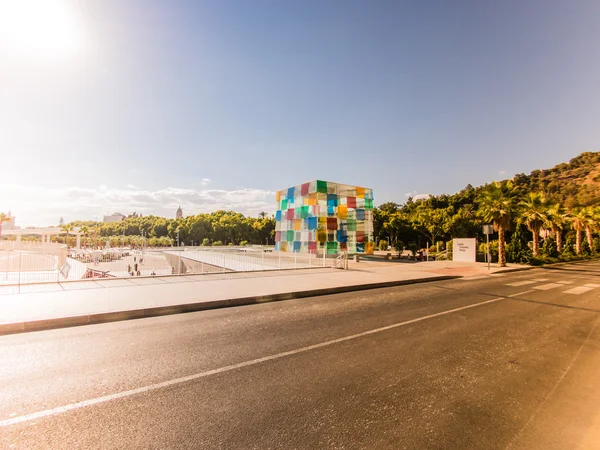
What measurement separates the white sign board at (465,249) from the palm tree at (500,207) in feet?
8.41

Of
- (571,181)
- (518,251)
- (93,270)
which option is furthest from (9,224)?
(571,181)

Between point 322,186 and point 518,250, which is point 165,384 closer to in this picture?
point 518,250

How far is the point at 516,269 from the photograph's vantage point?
22.1 meters

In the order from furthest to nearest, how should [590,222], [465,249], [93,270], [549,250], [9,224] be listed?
[9,224], [590,222], [549,250], [465,249], [93,270]

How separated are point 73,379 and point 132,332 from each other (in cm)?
216

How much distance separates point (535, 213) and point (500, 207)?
8983 mm

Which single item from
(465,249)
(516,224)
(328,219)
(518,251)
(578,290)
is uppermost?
(328,219)

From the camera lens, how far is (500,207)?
24.1m

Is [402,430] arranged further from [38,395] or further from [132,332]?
[132,332]

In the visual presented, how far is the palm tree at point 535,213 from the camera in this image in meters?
29.8

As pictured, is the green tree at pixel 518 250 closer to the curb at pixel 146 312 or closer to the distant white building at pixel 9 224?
the curb at pixel 146 312

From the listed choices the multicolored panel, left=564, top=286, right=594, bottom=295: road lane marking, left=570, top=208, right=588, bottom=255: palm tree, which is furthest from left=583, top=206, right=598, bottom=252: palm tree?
left=564, top=286, right=594, bottom=295: road lane marking

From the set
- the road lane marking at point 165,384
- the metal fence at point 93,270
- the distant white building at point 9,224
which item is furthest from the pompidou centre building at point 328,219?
the distant white building at point 9,224

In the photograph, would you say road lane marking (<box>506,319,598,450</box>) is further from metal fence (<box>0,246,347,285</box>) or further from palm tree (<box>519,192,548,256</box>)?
palm tree (<box>519,192,548,256</box>)
